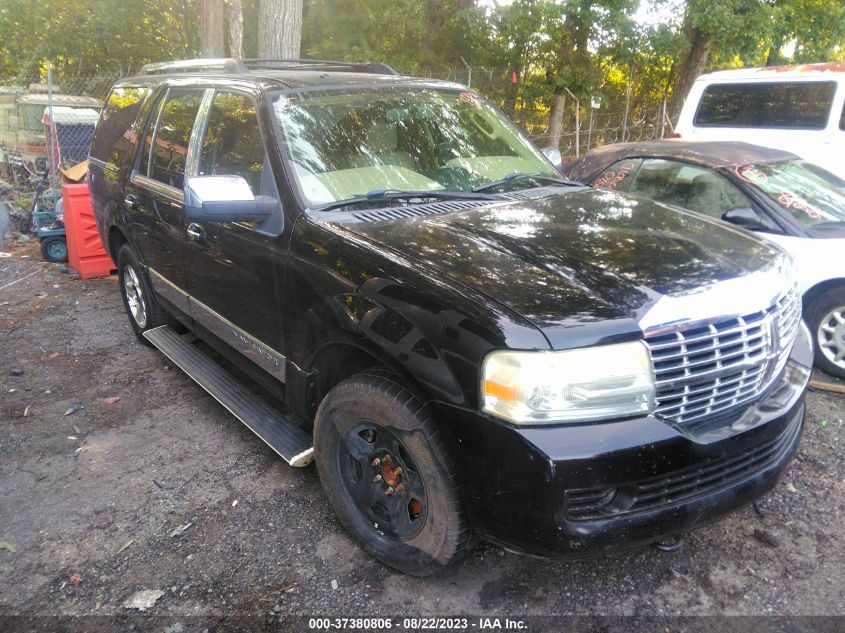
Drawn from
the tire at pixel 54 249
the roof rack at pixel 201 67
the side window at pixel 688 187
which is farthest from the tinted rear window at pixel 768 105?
the tire at pixel 54 249

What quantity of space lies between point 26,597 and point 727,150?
5.47 meters

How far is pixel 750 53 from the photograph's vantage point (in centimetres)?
1278

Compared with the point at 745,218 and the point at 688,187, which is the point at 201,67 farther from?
the point at 745,218

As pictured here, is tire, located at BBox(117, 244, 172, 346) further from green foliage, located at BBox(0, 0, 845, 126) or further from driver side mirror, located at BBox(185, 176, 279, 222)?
green foliage, located at BBox(0, 0, 845, 126)

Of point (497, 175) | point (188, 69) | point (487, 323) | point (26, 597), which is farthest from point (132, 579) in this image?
point (188, 69)

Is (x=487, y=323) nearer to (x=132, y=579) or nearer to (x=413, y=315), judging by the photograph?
(x=413, y=315)

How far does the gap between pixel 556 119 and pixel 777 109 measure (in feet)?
20.2

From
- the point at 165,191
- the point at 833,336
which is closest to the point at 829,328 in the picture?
the point at 833,336

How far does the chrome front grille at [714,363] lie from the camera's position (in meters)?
2.17

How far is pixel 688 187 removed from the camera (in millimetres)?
5113

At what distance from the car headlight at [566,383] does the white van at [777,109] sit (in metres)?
6.80

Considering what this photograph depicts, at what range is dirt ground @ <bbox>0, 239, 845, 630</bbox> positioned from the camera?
2572 mm

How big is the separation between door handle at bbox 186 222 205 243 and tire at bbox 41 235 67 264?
487 cm

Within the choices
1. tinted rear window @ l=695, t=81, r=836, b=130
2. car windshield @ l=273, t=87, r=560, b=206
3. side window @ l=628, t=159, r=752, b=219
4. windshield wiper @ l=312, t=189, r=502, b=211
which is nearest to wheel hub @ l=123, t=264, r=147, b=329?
car windshield @ l=273, t=87, r=560, b=206
